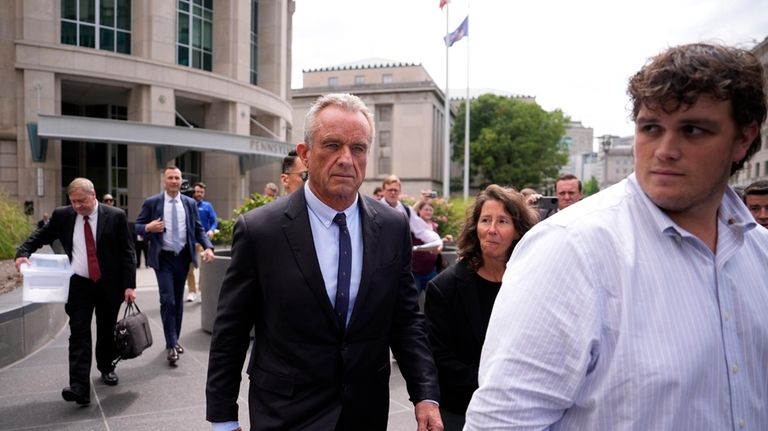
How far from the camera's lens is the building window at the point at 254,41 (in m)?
33.8

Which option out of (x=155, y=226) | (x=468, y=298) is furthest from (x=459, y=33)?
(x=468, y=298)

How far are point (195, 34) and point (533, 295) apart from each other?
1236 inches

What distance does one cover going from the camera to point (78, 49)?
79.3ft

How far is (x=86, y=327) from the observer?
5.30 m

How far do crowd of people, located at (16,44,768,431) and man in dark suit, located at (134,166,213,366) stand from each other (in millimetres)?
1526

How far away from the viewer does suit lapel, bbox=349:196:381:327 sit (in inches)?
95.5

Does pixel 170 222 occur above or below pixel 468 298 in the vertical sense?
above

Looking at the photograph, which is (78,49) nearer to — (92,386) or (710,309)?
(92,386)

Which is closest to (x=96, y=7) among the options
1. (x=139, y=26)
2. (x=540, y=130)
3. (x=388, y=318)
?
(x=139, y=26)

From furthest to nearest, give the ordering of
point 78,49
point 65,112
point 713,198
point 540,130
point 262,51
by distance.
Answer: point 540,130 < point 262,51 < point 65,112 < point 78,49 < point 713,198

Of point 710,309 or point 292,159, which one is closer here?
point 710,309

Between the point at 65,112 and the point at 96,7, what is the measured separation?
7269 millimetres

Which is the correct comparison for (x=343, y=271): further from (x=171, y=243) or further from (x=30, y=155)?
(x=30, y=155)

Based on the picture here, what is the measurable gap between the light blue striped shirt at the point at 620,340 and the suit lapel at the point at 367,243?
Result: 1131 millimetres
